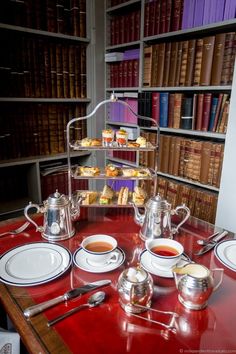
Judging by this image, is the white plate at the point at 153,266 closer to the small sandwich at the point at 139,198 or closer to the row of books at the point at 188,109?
the small sandwich at the point at 139,198

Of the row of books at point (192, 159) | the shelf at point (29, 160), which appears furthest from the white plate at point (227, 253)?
the shelf at point (29, 160)

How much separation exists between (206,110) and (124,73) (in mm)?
812

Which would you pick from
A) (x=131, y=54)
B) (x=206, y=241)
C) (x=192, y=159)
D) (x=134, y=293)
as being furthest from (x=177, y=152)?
(x=134, y=293)

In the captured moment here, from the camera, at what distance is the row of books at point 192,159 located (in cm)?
166

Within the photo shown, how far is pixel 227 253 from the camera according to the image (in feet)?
2.88

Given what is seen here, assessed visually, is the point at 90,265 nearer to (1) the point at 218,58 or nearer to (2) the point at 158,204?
(2) the point at 158,204

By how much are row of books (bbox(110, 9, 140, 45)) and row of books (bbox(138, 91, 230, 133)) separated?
459mm

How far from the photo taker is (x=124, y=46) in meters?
2.11

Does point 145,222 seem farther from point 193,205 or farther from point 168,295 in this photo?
point 193,205

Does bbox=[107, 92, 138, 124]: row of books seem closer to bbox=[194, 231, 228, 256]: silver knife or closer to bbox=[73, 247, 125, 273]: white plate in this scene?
bbox=[194, 231, 228, 256]: silver knife

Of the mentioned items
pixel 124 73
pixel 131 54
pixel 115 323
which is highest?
pixel 131 54

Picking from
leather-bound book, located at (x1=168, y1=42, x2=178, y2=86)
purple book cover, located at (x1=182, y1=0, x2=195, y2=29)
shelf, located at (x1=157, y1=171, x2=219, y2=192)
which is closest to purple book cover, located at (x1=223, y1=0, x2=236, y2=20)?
purple book cover, located at (x1=182, y1=0, x2=195, y2=29)

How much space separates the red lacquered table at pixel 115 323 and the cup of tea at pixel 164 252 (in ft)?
0.14

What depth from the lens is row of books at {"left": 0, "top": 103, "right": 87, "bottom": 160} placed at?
1903 mm
